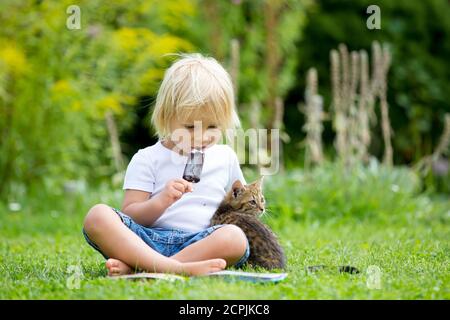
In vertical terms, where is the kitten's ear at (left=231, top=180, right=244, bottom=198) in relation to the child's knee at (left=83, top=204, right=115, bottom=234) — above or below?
above

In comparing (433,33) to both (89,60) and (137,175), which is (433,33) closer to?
(89,60)

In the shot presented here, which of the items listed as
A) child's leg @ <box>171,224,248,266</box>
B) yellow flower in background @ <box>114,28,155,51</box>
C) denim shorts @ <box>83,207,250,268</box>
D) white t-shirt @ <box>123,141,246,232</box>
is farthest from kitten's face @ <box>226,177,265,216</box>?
yellow flower in background @ <box>114,28,155,51</box>

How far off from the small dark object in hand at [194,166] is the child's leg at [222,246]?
33 centimetres

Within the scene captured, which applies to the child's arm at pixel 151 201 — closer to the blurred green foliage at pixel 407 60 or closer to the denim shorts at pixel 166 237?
the denim shorts at pixel 166 237

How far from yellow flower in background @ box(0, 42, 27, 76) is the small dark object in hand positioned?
13.7ft

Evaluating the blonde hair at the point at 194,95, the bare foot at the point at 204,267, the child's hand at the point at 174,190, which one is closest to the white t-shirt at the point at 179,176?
the blonde hair at the point at 194,95

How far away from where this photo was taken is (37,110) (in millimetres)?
7969

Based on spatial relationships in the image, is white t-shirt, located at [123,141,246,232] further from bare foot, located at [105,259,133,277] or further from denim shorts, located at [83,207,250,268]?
bare foot, located at [105,259,133,277]

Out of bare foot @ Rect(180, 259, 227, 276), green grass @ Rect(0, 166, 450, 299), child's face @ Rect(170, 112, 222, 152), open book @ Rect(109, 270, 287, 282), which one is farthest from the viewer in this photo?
child's face @ Rect(170, 112, 222, 152)

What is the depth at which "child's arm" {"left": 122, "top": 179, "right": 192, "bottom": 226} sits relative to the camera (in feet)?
12.0

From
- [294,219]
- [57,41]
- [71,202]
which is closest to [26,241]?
[71,202]

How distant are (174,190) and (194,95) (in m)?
0.53
